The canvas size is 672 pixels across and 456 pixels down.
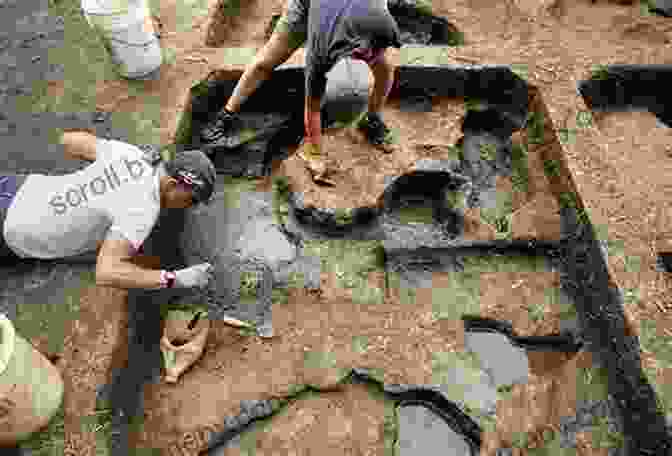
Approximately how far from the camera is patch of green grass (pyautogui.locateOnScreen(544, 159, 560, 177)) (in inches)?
132

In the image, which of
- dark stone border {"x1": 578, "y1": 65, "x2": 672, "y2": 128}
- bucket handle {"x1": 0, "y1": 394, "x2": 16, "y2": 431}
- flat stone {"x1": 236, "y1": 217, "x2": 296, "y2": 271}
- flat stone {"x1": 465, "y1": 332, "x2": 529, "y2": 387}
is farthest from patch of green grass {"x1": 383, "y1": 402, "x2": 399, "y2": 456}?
dark stone border {"x1": 578, "y1": 65, "x2": 672, "y2": 128}

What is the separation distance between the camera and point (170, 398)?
2686 millimetres

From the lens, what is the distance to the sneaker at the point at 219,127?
12.0ft

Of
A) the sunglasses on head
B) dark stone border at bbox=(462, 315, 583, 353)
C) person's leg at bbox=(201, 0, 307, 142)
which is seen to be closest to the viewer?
the sunglasses on head

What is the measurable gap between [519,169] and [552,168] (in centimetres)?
38

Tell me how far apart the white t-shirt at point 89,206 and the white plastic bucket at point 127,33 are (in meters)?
1.36

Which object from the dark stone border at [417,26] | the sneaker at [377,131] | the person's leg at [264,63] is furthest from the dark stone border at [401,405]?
the dark stone border at [417,26]

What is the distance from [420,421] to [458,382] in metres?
0.31

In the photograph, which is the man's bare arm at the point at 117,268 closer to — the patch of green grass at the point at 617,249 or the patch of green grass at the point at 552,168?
the patch of green grass at the point at 617,249

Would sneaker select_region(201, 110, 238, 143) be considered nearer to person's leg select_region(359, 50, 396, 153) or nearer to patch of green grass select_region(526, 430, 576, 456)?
person's leg select_region(359, 50, 396, 153)

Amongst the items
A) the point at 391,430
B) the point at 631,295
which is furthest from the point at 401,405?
the point at 631,295

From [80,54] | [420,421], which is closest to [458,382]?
[420,421]

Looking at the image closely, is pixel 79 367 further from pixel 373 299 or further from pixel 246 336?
pixel 373 299

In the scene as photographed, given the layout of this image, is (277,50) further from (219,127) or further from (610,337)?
(610,337)
